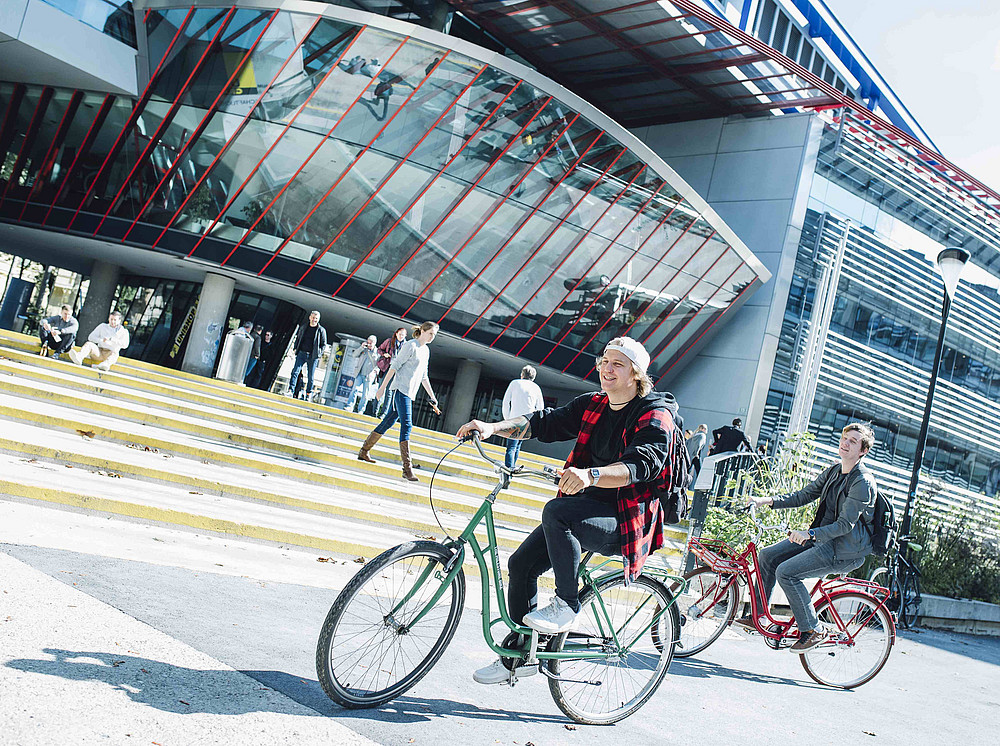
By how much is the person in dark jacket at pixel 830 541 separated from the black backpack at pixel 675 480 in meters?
2.33

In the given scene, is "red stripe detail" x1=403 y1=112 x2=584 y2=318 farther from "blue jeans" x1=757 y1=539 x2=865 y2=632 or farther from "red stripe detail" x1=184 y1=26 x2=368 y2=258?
"blue jeans" x1=757 y1=539 x2=865 y2=632

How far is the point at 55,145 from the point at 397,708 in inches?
905

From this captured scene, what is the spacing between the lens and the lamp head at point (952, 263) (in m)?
11.2

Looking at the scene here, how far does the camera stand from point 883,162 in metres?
27.9

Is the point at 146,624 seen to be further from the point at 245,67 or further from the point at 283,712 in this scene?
the point at 245,67

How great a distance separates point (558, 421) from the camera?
4.12m

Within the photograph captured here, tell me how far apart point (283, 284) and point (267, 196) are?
236cm

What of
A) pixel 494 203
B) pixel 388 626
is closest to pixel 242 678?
pixel 388 626

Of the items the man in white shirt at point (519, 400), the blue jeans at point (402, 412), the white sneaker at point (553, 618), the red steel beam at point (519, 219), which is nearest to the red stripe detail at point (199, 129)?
the red steel beam at point (519, 219)

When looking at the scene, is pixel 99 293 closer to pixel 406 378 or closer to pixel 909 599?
pixel 406 378

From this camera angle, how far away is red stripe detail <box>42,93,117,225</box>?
20797 millimetres

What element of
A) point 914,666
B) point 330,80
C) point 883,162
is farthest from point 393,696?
point 883,162

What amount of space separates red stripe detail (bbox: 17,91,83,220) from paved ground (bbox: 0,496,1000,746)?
19.3 m

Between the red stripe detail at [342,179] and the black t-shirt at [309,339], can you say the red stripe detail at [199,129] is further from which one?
the black t-shirt at [309,339]
